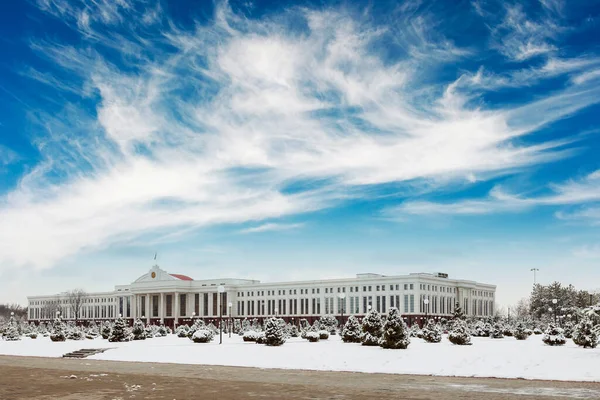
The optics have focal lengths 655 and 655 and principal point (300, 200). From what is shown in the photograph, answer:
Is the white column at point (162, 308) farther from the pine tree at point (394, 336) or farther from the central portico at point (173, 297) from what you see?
the pine tree at point (394, 336)

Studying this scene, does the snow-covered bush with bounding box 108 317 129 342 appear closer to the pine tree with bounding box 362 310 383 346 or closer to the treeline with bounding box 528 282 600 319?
the pine tree with bounding box 362 310 383 346

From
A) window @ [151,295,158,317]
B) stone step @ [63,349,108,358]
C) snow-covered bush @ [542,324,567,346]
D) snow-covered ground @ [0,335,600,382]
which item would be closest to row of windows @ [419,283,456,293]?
window @ [151,295,158,317]

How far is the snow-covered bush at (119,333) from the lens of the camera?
61562mm

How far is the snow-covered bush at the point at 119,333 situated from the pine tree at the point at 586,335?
4056 cm

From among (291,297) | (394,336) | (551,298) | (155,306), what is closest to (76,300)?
(155,306)

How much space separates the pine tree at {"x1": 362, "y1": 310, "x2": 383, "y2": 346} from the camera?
151ft

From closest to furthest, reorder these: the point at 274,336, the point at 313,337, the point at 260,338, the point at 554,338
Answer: the point at 554,338, the point at 274,336, the point at 260,338, the point at 313,337

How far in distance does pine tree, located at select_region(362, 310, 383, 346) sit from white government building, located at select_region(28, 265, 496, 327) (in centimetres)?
7248

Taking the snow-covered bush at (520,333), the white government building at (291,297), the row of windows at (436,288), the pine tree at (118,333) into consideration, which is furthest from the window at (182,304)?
the snow-covered bush at (520,333)

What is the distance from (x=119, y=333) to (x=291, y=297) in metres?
84.7

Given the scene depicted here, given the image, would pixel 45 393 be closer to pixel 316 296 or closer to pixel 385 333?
pixel 385 333

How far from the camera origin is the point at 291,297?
14475 centimetres

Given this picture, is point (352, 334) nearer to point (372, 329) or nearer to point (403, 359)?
point (372, 329)

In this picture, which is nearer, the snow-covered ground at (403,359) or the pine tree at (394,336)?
the snow-covered ground at (403,359)
